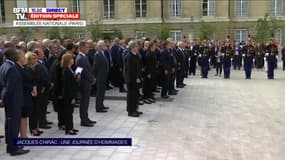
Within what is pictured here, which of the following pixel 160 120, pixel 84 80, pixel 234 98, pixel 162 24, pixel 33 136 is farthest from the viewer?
pixel 162 24

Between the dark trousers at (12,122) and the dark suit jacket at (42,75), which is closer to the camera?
the dark trousers at (12,122)

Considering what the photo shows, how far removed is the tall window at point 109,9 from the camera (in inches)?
2018

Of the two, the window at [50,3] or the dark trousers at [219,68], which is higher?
the window at [50,3]

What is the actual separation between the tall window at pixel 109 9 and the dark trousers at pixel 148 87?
37089 millimetres

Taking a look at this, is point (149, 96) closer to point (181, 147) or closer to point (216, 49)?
point (181, 147)

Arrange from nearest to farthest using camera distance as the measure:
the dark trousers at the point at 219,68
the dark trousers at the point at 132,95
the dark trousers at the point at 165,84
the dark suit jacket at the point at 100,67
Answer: the dark trousers at the point at 132,95 → the dark suit jacket at the point at 100,67 → the dark trousers at the point at 165,84 → the dark trousers at the point at 219,68

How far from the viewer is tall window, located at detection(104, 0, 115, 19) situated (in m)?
51.2

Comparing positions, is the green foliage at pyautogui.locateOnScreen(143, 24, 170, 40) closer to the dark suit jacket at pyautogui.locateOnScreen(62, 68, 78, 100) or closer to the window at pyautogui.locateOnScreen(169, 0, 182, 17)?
the window at pyautogui.locateOnScreen(169, 0, 182, 17)

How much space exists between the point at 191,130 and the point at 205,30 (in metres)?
37.5

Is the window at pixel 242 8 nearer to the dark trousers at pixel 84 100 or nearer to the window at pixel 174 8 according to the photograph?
the window at pixel 174 8

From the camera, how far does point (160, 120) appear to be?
12.1m

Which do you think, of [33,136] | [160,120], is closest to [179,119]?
[160,120]

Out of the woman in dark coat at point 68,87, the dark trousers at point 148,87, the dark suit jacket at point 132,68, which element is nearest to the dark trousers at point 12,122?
the woman in dark coat at point 68,87

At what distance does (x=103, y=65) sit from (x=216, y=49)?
1577 centimetres
